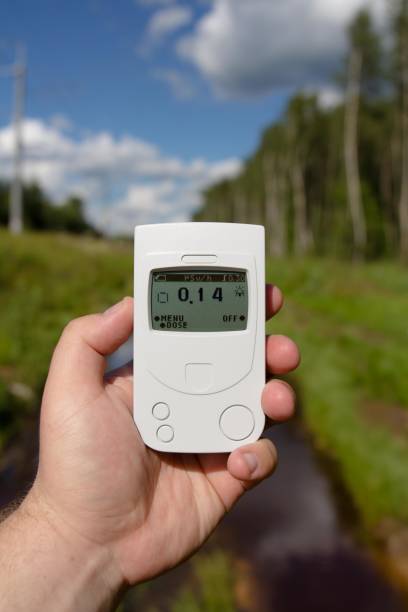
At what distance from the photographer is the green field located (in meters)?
5.91

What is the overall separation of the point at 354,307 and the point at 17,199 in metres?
10.6

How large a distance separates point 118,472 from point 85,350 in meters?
0.38

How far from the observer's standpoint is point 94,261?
1477cm

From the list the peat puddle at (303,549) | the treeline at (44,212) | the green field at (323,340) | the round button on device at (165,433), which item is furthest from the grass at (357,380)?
the treeline at (44,212)

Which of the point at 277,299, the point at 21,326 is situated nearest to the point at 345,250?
the point at 21,326

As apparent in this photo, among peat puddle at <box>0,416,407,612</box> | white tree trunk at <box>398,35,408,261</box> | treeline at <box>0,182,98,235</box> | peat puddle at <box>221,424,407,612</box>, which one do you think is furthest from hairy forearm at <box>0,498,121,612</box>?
treeline at <box>0,182,98,235</box>

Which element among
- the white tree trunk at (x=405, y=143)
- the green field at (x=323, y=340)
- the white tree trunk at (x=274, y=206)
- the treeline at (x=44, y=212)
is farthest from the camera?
the treeline at (x=44, y=212)

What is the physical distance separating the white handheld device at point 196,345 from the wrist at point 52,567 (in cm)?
36

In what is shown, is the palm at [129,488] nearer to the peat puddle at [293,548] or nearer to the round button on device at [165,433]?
the round button on device at [165,433]

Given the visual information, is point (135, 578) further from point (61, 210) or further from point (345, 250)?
point (61, 210)

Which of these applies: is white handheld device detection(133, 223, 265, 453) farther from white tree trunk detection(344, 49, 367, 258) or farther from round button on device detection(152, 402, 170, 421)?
white tree trunk detection(344, 49, 367, 258)

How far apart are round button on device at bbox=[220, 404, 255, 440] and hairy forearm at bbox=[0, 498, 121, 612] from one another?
505 millimetres

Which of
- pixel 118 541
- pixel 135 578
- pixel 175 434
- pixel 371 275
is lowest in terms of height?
pixel 371 275

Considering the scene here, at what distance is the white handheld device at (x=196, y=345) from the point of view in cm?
176
